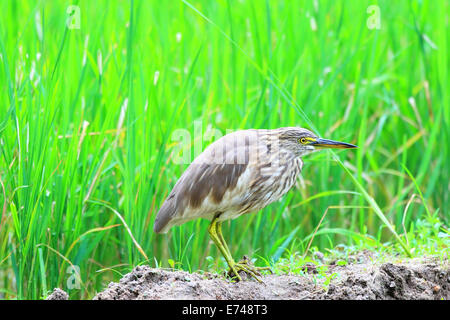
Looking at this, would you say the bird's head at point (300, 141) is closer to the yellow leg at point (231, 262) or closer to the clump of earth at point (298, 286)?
the yellow leg at point (231, 262)

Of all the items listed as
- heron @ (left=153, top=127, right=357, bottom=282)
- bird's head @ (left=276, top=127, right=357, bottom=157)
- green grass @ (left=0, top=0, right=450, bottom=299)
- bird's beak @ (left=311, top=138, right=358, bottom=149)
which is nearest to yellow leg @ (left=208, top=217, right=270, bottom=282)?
heron @ (left=153, top=127, right=357, bottom=282)

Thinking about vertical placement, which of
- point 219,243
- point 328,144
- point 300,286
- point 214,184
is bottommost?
point 300,286

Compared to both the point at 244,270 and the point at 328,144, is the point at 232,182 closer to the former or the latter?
the point at 244,270

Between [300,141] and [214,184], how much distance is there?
0.53 metres

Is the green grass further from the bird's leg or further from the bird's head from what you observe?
the bird's leg

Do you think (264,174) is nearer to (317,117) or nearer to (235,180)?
(235,180)

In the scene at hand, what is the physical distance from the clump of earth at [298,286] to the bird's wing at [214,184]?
317 mm

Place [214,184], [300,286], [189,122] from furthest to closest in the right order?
[189,122], [214,184], [300,286]

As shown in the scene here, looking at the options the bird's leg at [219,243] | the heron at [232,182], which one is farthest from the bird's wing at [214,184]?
the bird's leg at [219,243]

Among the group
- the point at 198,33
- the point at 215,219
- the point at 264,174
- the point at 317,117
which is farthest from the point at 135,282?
the point at 198,33

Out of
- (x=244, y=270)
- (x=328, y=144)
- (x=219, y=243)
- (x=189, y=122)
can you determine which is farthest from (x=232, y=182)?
(x=189, y=122)

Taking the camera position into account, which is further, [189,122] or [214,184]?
[189,122]

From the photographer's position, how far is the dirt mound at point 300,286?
2.79 meters

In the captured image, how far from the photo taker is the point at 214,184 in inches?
123
